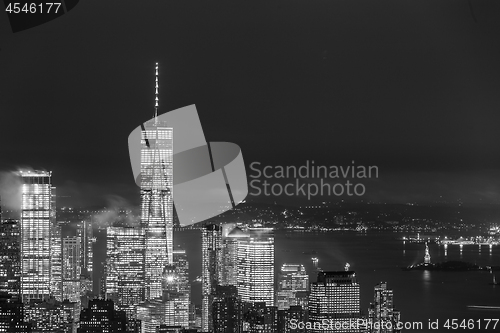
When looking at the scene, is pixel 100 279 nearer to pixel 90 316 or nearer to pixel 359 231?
pixel 90 316

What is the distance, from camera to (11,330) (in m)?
7.71

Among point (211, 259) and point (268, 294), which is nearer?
point (268, 294)

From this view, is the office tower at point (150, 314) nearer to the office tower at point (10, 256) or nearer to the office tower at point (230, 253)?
the office tower at point (230, 253)

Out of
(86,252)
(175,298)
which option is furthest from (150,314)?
(86,252)

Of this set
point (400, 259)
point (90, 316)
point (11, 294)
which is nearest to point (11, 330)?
point (90, 316)

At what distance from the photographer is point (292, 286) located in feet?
30.3

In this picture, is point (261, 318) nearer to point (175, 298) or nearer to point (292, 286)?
point (292, 286)

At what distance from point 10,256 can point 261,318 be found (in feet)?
13.8

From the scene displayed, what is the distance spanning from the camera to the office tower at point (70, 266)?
1102 cm

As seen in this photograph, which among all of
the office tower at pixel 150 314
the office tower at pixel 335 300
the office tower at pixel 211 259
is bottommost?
the office tower at pixel 150 314

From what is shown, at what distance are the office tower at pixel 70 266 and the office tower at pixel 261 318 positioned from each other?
9.61 feet

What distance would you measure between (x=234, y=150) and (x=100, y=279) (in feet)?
17.5

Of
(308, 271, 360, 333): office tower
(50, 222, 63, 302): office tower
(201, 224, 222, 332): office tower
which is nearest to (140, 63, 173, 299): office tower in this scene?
(201, 224, 222, 332): office tower

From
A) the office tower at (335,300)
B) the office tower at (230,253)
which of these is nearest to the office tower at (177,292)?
the office tower at (230,253)
